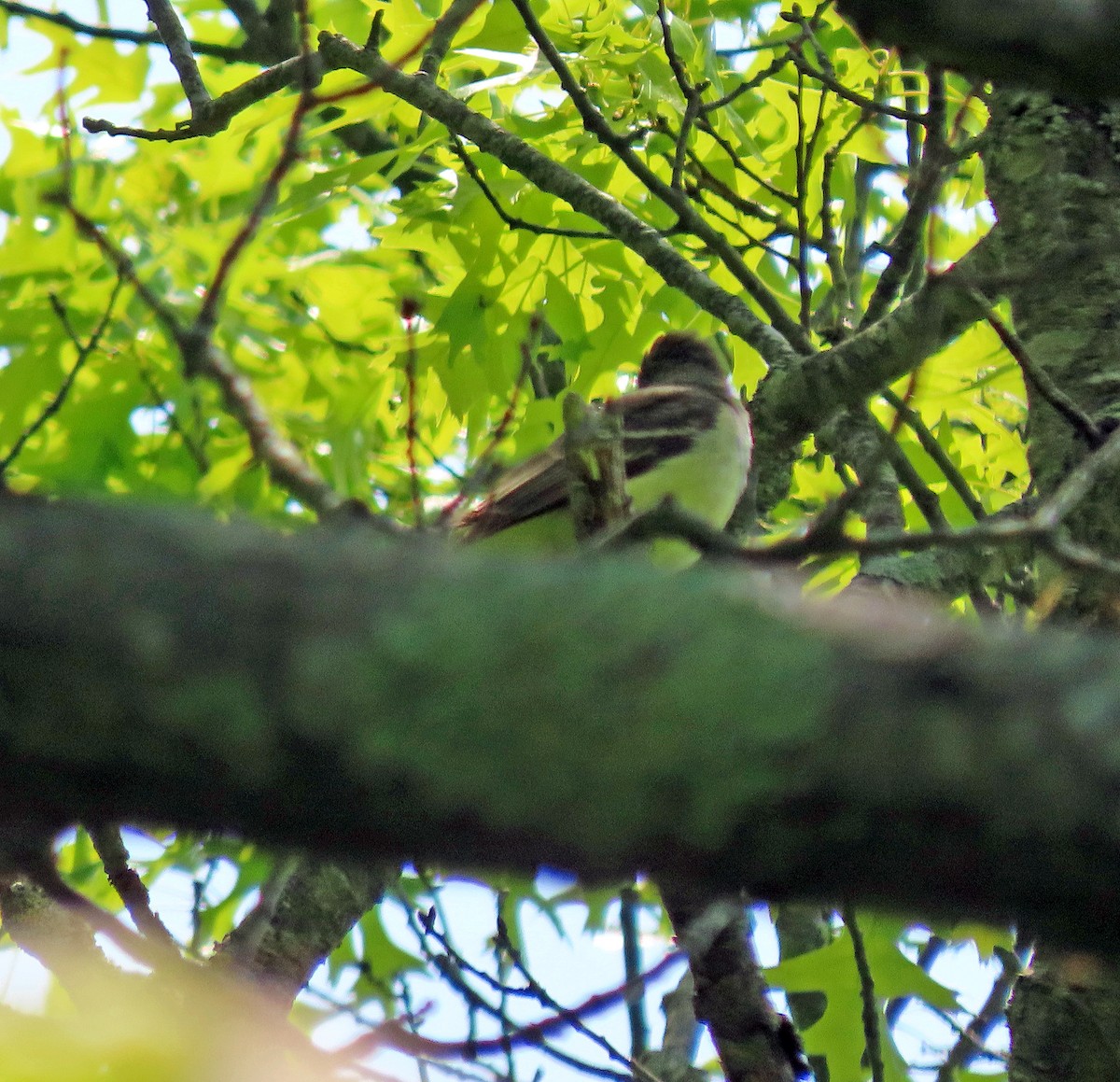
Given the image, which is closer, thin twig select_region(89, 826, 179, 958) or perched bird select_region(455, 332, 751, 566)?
thin twig select_region(89, 826, 179, 958)

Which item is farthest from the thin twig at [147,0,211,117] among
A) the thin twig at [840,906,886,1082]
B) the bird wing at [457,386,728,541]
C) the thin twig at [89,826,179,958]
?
the thin twig at [840,906,886,1082]

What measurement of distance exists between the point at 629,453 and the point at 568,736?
17.0 feet

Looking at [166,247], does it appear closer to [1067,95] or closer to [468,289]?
[468,289]

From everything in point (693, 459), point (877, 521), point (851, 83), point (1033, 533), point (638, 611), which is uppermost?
point (851, 83)

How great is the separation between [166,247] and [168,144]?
1.33m

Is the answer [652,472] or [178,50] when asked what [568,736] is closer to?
[178,50]

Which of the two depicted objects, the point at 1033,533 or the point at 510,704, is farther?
the point at 1033,533

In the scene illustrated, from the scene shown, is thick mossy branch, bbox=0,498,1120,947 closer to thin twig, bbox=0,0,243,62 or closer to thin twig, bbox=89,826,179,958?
thin twig, bbox=89,826,179,958

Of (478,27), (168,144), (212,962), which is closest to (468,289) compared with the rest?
(478,27)

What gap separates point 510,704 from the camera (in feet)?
3.79

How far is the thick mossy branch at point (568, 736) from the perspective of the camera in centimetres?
113

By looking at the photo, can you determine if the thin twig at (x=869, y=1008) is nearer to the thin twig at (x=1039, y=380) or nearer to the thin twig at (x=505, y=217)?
the thin twig at (x=1039, y=380)

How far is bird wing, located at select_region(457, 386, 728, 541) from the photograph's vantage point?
19.5 feet

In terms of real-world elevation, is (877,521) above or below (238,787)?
above
